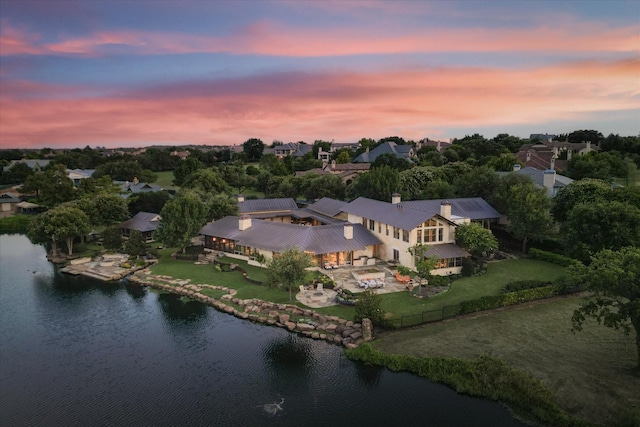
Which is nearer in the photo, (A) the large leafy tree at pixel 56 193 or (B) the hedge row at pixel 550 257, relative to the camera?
(B) the hedge row at pixel 550 257

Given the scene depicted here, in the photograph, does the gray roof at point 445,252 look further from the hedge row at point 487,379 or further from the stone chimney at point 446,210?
the hedge row at point 487,379

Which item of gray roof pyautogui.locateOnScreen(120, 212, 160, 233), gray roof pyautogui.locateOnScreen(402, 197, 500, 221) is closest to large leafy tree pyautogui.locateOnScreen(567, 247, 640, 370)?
gray roof pyautogui.locateOnScreen(402, 197, 500, 221)

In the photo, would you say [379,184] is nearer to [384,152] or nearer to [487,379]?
[487,379]

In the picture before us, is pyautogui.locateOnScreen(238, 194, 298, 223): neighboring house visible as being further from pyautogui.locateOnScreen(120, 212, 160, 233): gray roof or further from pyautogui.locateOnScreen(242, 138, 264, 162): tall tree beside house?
pyautogui.locateOnScreen(242, 138, 264, 162): tall tree beside house

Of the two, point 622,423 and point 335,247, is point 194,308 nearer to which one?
point 335,247

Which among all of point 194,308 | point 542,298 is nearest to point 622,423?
point 542,298

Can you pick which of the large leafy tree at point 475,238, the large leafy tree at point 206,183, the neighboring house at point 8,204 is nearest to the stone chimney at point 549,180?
the large leafy tree at point 475,238
